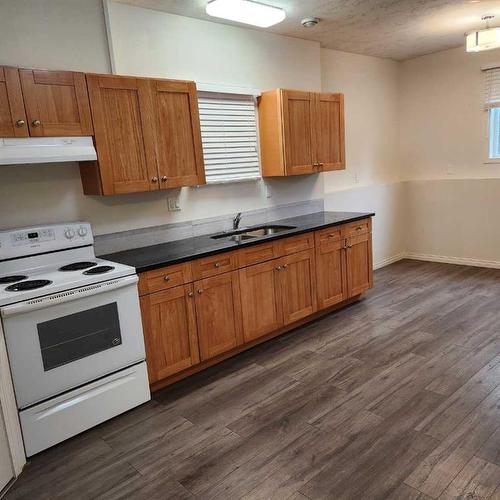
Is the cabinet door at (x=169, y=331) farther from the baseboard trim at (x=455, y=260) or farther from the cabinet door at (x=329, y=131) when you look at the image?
the baseboard trim at (x=455, y=260)

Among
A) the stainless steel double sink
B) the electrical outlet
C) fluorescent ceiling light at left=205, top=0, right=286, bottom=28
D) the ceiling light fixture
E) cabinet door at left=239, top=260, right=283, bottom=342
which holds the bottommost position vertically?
cabinet door at left=239, top=260, right=283, bottom=342

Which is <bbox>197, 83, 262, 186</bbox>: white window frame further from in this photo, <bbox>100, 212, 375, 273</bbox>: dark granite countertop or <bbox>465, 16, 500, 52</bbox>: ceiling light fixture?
<bbox>465, 16, 500, 52</bbox>: ceiling light fixture

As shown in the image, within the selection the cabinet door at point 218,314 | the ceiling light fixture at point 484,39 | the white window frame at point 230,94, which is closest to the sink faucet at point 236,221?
the white window frame at point 230,94

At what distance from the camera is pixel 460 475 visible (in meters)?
1.91

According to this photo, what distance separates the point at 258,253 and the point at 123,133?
1302 mm

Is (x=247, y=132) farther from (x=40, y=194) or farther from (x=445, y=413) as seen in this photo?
(x=445, y=413)

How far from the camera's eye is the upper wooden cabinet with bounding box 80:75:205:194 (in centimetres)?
268

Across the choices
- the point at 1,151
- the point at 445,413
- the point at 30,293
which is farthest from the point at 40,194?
the point at 445,413

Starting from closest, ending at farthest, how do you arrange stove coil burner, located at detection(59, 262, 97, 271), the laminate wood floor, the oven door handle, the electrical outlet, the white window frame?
the laminate wood floor, the oven door handle, stove coil burner, located at detection(59, 262, 97, 271), the electrical outlet, the white window frame

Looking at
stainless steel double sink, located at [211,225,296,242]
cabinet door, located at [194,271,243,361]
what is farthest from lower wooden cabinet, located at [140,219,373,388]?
stainless steel double sink, located at [211,225,296,242]

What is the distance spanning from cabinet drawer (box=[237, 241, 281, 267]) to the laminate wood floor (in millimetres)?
748

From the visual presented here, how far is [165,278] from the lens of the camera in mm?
2703

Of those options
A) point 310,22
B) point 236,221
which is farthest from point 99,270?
point 310,22

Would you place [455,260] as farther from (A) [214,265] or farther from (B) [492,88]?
(A) [214,265]
